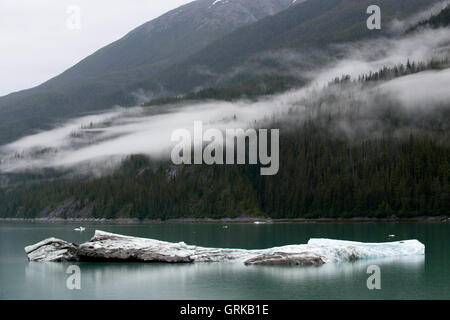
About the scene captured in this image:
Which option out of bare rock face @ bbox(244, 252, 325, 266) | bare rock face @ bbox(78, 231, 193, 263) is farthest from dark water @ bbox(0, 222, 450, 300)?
bare rock face @ bbox(244, 252, 325, 266)

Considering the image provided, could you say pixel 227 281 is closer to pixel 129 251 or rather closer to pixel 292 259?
pixel 292 259

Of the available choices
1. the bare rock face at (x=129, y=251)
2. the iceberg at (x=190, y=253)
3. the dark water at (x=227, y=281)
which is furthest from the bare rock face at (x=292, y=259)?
the bare rock face at (x=129, y=251)

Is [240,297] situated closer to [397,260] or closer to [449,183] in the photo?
[397,260]

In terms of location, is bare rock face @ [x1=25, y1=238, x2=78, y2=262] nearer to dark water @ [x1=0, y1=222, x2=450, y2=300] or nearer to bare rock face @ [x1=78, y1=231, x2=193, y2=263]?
dark water @ [x1=0, y1=222, x2=450, y2=300]

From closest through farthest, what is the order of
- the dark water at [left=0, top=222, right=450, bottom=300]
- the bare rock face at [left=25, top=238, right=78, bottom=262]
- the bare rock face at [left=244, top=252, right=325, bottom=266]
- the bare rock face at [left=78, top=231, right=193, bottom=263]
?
the dark water at [left=0, top=222, right=450, bottom=300] → the bare rock face at [left=244, top=252, right=325, bottom=266] → the bare rock face at [left=78, top=231, right=193, bottom=263] → the bare rock face at [left=25, top=238, right=78, bottom=262]

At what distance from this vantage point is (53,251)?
67.4 metres

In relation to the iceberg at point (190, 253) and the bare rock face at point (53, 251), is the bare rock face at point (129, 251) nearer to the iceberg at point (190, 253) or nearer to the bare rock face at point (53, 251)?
the iceberg at point (190, 253)

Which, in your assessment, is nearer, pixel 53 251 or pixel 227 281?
pixel 227 281

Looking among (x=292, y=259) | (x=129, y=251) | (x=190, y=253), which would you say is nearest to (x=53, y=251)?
(x=129, y=251)

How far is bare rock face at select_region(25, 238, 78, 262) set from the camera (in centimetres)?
6688

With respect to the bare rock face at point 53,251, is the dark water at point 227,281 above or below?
below

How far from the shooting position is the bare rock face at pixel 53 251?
219 ft

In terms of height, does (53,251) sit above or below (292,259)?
above
